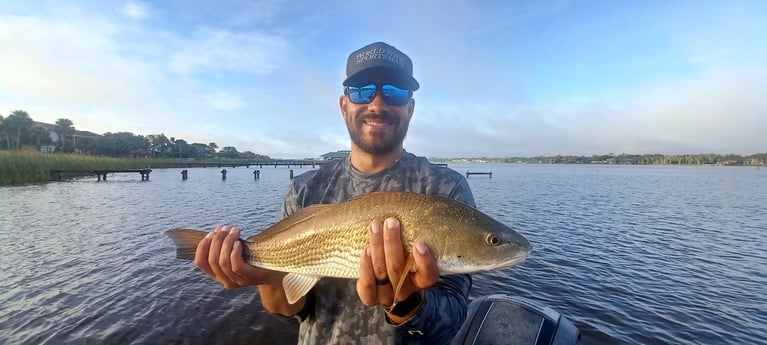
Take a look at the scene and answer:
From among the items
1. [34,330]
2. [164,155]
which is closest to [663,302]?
[34,330]

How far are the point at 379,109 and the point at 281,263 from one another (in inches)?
61.5

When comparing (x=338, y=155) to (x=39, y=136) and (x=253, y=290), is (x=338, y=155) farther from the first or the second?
(x=39, y=136)

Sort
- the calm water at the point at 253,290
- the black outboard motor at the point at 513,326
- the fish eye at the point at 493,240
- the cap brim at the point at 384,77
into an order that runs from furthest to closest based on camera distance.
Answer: the calm water at the point at 253,290 → the black outboard motor at the point at 513,326 → the cap brim at the point at 384,77 → the fish eye at the point at 493,240

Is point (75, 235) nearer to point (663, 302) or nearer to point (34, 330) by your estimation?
point (34, 330)

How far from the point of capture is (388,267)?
2270 mm

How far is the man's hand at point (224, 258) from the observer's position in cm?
263

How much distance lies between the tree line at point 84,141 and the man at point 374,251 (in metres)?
101

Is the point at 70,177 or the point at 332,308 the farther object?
the point at 70,177

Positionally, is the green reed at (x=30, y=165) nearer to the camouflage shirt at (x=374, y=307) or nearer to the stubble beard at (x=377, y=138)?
the camouflage shirt at (x=374, y=307)

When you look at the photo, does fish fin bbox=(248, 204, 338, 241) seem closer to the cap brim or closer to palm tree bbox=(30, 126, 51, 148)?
the cap brim

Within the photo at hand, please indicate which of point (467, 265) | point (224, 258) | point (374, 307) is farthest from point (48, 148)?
point (467, 265)

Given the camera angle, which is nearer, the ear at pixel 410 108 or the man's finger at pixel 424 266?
the man's finger at pixel 424 266

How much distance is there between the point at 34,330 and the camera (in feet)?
22.9

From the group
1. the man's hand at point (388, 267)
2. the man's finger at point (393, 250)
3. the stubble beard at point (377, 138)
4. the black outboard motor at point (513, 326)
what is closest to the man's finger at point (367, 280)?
the man's hand at point (388, 267)
